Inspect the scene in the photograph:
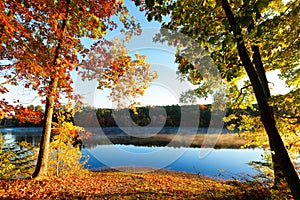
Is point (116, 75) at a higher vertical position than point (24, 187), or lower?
higher

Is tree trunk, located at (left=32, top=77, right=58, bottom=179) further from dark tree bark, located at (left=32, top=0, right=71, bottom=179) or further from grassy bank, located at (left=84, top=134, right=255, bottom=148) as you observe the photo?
grassy bank, located at (left=84, top=134, right=255, bottom=148)

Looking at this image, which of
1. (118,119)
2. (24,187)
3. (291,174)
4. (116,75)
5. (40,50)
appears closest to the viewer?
(291,174)

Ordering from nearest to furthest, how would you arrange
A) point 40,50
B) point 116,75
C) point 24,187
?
point 40,50, point 24,187, point 116,75

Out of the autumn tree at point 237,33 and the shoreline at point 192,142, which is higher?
the autumn tree at point 237,33

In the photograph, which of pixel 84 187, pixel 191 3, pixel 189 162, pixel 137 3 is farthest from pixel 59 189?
pixel 189 162

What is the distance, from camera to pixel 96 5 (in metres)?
6.72

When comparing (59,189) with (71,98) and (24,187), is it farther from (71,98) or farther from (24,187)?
(71,98)

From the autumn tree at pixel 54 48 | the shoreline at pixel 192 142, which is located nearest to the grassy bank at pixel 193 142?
the shoreline at pixel 192 142

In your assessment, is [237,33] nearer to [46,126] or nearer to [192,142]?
[46,126]

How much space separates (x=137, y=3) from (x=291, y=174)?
3981 mm

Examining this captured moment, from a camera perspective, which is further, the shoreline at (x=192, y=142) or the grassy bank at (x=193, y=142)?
the grassy bank at (x=193, y=142)

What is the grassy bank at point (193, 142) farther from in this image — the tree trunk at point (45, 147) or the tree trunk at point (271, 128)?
the tree trunk at point (271, 128)

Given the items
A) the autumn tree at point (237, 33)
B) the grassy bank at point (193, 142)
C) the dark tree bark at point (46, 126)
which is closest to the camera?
the autumn tree at point (237, 33)

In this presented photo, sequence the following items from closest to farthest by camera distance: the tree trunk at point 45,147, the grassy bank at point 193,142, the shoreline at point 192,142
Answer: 1. the tree trunk at point 45,147
2. the shoreline at point 192,142
3. the grassy bank at point 193,142
